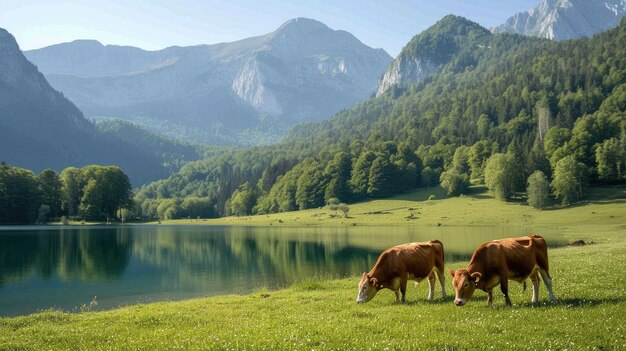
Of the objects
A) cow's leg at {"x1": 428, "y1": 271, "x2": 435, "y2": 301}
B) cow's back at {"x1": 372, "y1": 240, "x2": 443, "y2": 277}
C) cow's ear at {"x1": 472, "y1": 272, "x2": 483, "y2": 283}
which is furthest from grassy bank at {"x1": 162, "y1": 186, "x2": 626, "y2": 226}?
cow's ear at {"x1": 472, "y1": 272, "x2": 483, "y2": 283}

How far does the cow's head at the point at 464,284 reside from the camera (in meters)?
17.1

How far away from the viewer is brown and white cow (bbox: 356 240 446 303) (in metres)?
20.1

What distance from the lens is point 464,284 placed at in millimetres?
17109

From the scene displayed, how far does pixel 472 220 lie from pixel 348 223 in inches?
1407

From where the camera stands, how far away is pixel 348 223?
13512cm

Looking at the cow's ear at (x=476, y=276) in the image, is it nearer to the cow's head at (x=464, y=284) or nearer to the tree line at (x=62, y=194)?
the cow's head at (x=464, y=284)

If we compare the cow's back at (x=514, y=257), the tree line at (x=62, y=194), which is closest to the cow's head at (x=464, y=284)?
the cow's back at (x=514, y=257)

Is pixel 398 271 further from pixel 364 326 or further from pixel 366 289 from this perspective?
pixel 364 326

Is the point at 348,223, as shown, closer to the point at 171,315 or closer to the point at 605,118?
the point at 605,118

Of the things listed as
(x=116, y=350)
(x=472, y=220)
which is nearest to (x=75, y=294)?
(x=116, y=350)

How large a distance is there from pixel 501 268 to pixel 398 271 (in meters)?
4.51

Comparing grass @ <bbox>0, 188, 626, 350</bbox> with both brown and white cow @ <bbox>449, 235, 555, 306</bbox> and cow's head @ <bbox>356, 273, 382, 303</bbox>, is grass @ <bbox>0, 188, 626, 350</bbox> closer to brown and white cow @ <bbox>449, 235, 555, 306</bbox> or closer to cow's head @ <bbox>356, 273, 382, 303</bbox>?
cow's head @ <bbox>356, 273, 382, 303</bbox>

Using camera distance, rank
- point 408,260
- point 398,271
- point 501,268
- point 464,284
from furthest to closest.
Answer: point 408,260
point 398,271
point 501,268
point 464,284

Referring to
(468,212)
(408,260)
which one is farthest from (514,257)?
(468,212)
